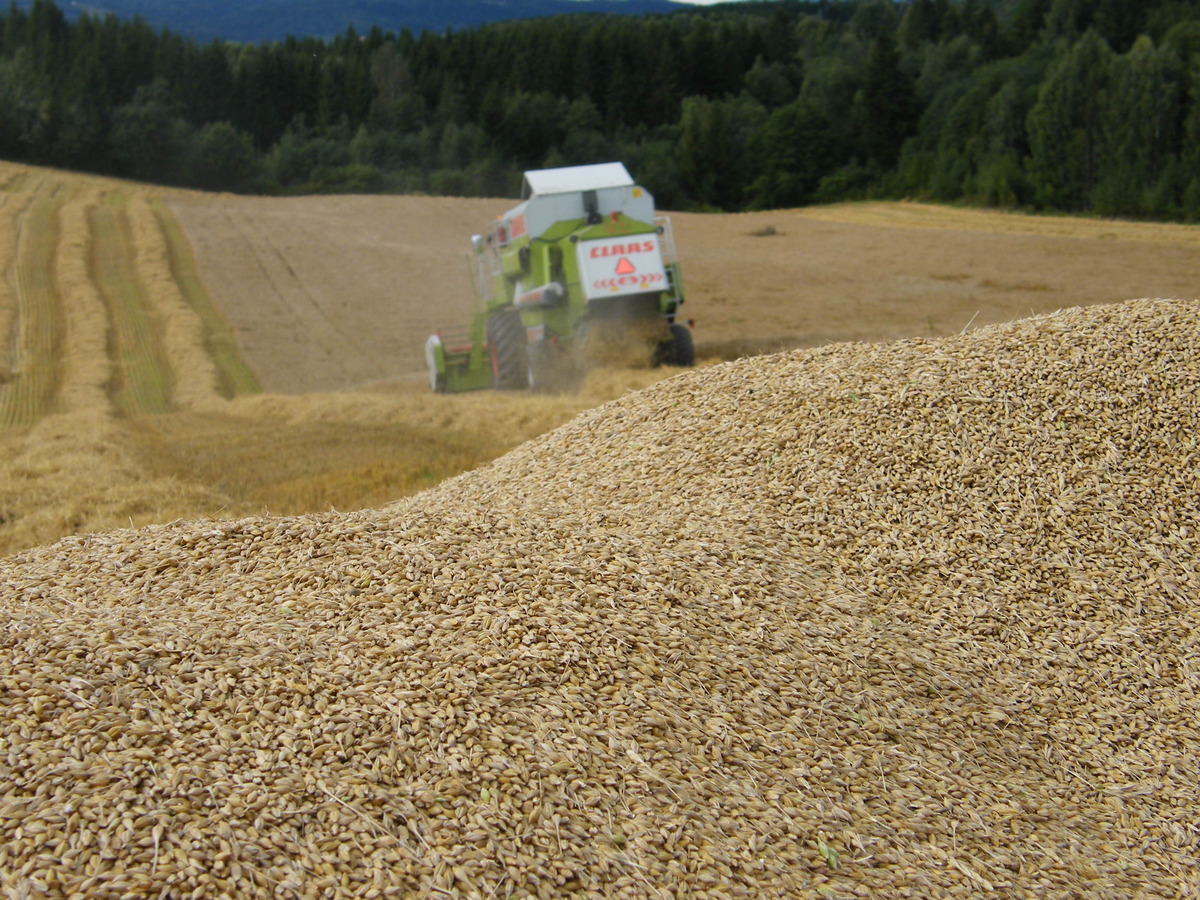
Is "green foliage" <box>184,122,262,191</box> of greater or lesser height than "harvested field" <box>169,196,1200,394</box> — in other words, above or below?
above

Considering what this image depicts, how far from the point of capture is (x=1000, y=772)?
4.27m

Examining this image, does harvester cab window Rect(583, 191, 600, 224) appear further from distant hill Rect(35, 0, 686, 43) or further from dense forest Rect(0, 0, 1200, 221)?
distant hill Rect(35, 0, 686, 43)

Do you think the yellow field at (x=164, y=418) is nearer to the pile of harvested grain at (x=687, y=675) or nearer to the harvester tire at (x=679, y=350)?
the harvester tire at (x=679, y=350)

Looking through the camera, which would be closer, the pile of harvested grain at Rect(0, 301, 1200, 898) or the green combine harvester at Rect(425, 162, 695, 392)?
the pile of harvested grain at Rect(0, 301, 1200, 898)

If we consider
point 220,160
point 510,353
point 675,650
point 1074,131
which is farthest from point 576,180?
point 220,160

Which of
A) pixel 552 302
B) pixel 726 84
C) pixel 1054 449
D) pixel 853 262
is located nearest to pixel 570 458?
pixel 1054 449

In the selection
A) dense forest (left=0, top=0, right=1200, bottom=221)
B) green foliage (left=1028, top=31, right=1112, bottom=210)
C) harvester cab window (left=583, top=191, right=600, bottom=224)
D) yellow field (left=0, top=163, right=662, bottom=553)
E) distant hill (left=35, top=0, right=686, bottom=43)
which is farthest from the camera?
distant hill (left=35, top=0, right=686, bottom=43)

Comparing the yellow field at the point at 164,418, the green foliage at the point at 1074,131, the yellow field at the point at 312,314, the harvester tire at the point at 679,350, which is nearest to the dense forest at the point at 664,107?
the green foliage at the point at 1074,131

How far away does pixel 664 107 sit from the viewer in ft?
207

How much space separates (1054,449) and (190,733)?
5086 millimetres

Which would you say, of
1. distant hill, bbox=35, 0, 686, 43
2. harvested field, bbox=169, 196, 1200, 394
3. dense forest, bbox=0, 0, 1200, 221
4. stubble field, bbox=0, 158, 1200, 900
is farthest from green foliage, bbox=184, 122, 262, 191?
distant hill, bbox=35, 0, 686, 43

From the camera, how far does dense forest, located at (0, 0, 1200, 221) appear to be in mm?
41500

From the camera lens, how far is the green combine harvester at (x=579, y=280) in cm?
1346

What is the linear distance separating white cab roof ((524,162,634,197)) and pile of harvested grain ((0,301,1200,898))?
7992mm
